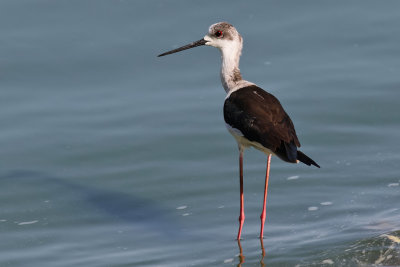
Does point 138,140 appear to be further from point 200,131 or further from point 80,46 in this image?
point 80,46

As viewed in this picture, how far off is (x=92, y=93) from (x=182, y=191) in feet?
8.06

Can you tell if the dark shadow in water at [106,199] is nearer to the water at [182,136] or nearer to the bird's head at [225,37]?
the water at [182,136]

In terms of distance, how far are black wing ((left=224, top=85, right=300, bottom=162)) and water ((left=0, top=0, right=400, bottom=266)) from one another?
2.75 feet

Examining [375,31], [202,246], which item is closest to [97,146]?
[202,246]

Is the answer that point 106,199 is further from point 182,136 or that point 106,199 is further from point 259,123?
point 259,123

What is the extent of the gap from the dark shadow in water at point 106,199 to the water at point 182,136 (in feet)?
0.07

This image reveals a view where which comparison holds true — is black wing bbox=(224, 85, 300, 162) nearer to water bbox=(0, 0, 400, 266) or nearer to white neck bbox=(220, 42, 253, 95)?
white neck bbox=(220, 42, 253, 95)

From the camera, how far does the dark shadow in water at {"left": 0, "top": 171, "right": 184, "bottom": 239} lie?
8.52m

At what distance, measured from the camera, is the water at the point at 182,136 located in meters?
7.91

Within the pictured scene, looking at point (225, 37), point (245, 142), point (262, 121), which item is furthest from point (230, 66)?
point (262, 121)

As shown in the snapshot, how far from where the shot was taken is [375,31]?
1188 cm

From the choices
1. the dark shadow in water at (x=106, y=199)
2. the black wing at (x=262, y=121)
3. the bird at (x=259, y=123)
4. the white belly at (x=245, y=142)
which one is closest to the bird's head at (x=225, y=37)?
the bird at (x=259, y=123)

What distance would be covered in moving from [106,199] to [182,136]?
4.77ft

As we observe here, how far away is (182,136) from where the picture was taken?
1017 centimetres
